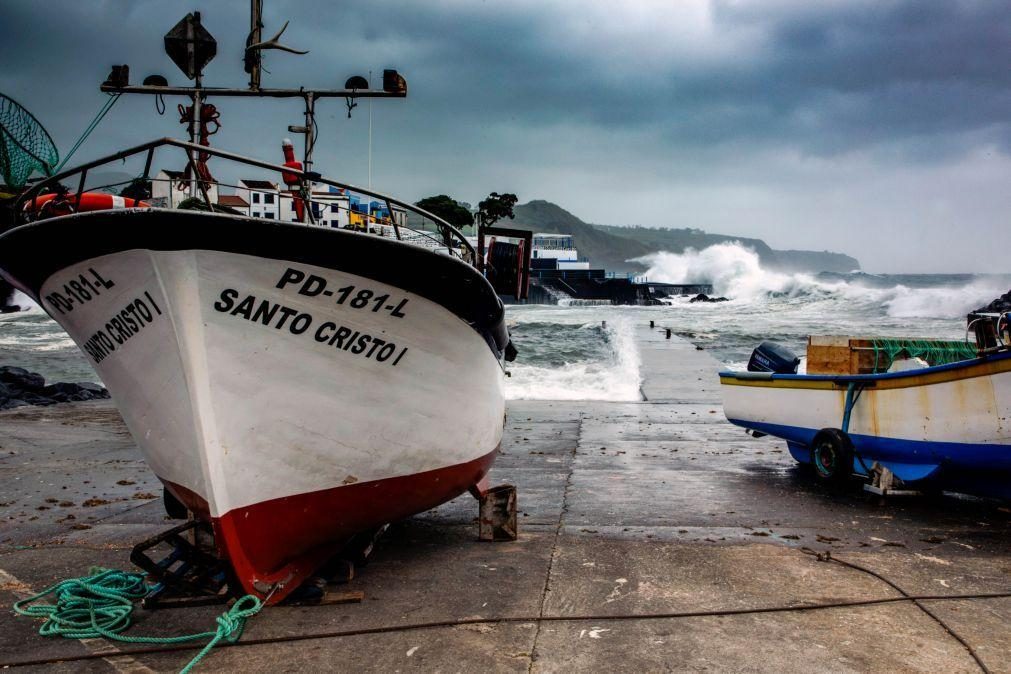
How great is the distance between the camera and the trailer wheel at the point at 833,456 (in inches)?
264

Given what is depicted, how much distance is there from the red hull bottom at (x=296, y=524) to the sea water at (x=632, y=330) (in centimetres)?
1051

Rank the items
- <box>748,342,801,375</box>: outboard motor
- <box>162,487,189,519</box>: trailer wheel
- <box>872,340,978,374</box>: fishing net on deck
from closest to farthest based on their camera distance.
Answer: <box>162,487,189,519</box>: trailer wheel < <box>872,340,978,374</box>: fishing net on deck < <box>748,342,801,375</box>: outboard motor

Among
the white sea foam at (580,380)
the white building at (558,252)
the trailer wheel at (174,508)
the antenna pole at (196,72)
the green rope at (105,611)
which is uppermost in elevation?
the white building at (558,252)

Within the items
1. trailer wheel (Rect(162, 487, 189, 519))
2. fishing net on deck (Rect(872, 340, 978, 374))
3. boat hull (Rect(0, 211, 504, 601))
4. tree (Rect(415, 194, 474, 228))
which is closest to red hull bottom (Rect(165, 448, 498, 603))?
boat hull (Rect(0, 211, 504, 601))

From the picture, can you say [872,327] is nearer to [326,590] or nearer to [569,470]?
[569,470]

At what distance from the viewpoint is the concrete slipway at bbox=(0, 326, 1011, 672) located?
139 inches

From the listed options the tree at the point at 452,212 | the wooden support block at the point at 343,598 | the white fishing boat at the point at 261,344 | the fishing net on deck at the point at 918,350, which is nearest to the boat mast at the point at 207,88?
the white fishing boat at the point at 261,344

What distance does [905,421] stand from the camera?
20.4 ft

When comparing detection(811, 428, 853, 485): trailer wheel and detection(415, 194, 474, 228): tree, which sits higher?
detection(415, 194, 474, 228): tree

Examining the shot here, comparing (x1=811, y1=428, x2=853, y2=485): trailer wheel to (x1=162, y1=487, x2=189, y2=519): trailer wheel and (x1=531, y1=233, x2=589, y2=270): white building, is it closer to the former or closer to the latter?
(x1=162, y1=487, x2=189, y2=519): trailer wheel

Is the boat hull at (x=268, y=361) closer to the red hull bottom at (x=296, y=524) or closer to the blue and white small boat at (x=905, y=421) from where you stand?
the red hull bottom at (x=296, y=524)

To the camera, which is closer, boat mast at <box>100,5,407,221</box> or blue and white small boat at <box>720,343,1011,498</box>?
blue and white small boat at <box>720,343,1011,498</box>

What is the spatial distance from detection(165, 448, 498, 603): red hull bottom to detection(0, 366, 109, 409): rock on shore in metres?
11.4

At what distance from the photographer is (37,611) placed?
4.00 meters
